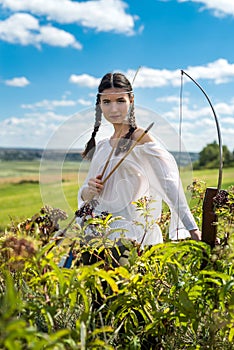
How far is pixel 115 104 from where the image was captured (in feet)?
5.85

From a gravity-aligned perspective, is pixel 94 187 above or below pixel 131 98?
below

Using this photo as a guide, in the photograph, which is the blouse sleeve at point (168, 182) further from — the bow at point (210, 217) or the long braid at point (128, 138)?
the bow at point (210, 217)

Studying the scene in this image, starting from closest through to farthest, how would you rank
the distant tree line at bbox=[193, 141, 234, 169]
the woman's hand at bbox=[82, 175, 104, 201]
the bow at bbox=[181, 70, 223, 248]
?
the bow at bbox=[181, 70, 223, 248], the woman's hand at bbox=[82, 175, 104, 201], the distant tree line at bbox=[193, 141, 234, 169]

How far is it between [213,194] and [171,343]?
45cm

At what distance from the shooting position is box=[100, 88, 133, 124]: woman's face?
178cm

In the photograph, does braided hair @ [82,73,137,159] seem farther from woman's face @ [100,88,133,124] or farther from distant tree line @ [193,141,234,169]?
distant tree line @ [193,141,234,169]

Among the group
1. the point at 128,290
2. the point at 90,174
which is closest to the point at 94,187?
the point at 90,174

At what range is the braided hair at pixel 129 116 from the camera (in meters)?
1.79

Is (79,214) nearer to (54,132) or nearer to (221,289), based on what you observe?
(54,132)

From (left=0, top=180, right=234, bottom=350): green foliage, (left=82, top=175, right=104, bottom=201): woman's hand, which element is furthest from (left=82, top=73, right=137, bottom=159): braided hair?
(left=0, top=180, right=234, bottom=350): green foliage

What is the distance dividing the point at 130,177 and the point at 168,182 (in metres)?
0.14

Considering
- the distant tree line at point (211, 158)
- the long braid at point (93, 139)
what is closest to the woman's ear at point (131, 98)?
the long braid at point (93, 139)

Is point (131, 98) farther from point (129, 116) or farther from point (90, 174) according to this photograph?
point (90, 174)

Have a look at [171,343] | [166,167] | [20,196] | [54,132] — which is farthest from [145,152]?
[20,196]
